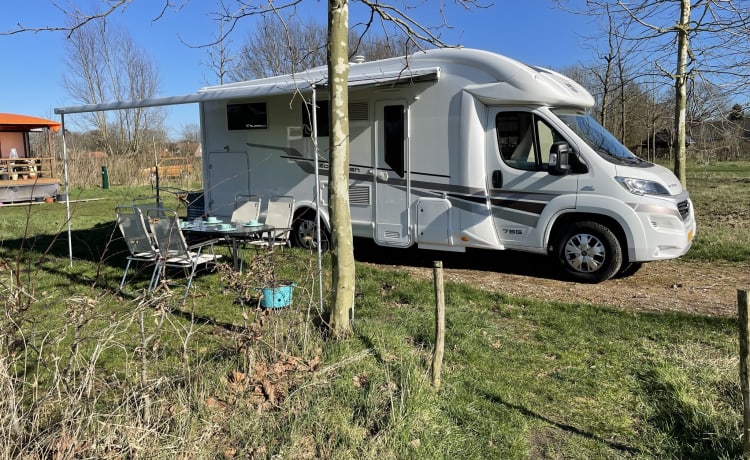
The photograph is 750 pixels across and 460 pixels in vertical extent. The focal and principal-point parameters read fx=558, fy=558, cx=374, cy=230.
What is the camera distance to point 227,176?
923cm

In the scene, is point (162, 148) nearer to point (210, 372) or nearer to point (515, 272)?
point (515, 272)

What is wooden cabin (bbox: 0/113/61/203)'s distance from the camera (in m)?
18.2

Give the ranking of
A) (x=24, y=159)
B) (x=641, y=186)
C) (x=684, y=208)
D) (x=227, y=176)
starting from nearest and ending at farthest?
(x=641, y=186)
(x=684, y=208)
(x=227, y=176)
(x=24, y=159)

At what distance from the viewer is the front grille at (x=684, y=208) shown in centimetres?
655

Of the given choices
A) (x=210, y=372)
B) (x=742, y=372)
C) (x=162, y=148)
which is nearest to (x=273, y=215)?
(x=210, y=372)

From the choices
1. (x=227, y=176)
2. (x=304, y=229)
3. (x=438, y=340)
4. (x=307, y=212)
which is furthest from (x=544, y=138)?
(x=227, y=176)

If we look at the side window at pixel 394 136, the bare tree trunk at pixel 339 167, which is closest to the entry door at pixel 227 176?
the side window at pixel 394 136

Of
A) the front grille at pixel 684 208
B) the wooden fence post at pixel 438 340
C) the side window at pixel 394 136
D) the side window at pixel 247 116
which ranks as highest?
the side window at pixel 247 116

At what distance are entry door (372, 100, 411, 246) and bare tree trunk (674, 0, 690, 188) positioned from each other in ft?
12.9

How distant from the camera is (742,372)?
116 inches

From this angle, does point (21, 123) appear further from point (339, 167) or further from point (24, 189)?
point (339, 167)

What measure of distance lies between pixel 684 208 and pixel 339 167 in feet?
15.7

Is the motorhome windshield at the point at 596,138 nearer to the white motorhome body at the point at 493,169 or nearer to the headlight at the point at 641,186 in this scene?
the white motorhome body at the point at 493,169

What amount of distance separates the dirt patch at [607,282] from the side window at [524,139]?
1464mm
